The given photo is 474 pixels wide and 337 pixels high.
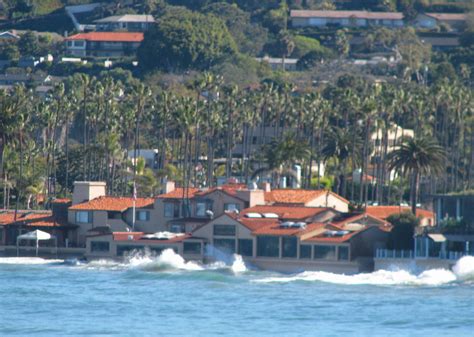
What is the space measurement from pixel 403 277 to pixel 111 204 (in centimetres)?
2506

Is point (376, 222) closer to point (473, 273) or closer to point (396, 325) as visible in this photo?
point (473, 273)

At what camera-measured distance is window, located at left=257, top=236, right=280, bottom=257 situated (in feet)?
356

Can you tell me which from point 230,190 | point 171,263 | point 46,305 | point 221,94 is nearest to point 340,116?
point 221,94

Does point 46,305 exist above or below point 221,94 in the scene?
below

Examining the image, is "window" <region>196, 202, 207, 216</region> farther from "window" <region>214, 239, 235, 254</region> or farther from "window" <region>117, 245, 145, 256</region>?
"window" <region>214, 239, 235, 254</region>

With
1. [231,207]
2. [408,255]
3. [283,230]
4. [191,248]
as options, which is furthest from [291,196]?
[408,255]

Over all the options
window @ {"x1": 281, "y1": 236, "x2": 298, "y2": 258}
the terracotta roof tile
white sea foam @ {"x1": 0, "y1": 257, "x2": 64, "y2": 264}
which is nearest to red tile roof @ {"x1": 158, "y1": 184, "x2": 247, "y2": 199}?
white sea foam @ {"x1": 0, "y1": 257, "x2": 64, "y2": 264}

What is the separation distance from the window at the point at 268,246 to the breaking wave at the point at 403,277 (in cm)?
392

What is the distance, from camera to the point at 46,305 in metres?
91.8

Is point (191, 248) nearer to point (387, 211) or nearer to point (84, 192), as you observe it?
point (84, 192)

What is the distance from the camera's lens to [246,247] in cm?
10981

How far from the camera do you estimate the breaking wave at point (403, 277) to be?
10131 cm

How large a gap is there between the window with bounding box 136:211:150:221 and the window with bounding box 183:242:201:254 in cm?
870

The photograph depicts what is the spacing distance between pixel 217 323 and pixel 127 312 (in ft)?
19.6
